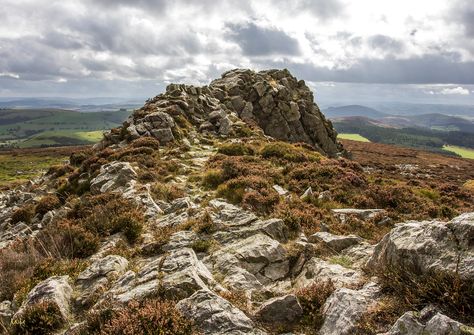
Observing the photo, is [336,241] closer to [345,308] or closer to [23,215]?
[345,308]

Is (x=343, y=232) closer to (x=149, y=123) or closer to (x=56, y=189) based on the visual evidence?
(x=56, y=189)

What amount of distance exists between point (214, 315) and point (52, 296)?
14.8 feet

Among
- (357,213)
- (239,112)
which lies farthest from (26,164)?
(357,213)

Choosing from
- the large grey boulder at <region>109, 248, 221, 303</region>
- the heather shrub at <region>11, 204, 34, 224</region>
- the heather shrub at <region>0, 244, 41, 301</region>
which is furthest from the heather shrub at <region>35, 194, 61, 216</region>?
the large grey boulder at <region>109, 248, 221, 303</region>

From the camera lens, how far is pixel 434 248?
7.57 metres

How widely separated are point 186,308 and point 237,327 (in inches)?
51.2

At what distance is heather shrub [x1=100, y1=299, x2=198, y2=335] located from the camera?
7141mm

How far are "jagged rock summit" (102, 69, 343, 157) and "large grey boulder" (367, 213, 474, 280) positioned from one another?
991 inches

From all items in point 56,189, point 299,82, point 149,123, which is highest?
point 299,82

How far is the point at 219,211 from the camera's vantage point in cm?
1521

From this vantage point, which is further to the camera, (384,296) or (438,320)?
(384,296)

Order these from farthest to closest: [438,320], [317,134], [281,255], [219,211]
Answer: [317,134] → [219,211] → [281,255] → [438,320]

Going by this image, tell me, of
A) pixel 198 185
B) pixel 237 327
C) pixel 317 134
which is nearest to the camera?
pixel 237 327

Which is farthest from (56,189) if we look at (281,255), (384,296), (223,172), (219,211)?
(384,296)
